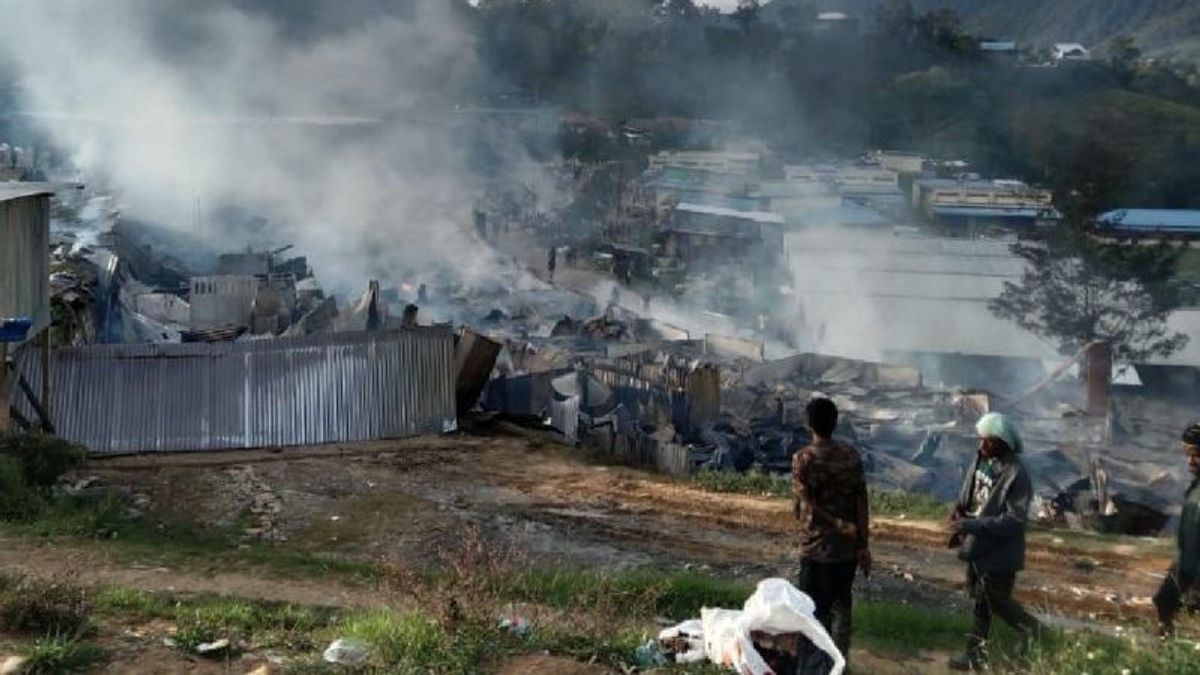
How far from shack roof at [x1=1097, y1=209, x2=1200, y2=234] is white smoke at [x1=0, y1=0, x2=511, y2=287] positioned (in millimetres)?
20076

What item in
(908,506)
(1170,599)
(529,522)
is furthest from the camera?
(908,506)

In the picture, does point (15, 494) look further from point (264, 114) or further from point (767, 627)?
point (264, 114)

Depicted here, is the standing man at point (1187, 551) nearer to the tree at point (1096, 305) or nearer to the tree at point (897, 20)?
the tree at point (1096, 305)

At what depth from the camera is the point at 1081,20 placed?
285ft

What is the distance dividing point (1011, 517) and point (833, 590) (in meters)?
0.83

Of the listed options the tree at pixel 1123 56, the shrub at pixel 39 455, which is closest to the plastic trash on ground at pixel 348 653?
the shrub at pixel 39 455

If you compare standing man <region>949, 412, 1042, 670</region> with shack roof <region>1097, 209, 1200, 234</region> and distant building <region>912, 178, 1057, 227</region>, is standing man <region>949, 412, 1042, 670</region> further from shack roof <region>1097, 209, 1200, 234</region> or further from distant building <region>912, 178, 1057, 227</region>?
distant building <region>912, 178, 1057, 227</region>

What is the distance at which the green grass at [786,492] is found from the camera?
34.2ft

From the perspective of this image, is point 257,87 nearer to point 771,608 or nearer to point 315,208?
point 315,208

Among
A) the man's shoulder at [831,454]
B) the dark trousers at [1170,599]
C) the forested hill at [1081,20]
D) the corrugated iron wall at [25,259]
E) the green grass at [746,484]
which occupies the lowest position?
the green grass at [746,484]

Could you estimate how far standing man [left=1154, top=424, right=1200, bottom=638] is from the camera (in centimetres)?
514

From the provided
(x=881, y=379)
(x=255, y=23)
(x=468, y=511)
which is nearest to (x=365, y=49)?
(x=255, y=23)

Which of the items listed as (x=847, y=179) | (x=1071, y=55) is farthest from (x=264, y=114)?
(x=1071, y=55)

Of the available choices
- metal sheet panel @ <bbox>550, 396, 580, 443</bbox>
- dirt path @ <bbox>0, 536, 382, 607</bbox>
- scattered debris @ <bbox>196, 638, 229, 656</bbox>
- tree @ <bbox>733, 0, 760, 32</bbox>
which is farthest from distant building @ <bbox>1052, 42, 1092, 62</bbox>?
scattered debris @ <bbox>196, 638, 229, 656</bbox>
